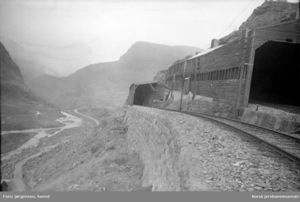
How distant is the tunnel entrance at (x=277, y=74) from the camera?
11.0 metres

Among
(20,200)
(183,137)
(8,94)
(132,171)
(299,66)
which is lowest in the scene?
(132,171)

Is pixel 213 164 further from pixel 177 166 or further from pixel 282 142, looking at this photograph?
pixel 282 142

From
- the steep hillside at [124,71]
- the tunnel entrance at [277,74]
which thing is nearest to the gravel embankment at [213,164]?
the tunnel entrance at [277,74]

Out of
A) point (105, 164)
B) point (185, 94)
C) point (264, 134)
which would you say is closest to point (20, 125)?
point (105, 164)

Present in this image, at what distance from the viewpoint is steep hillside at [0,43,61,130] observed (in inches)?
132

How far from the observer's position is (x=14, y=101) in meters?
3.65

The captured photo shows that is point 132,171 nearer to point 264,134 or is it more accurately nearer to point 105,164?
point 105,164

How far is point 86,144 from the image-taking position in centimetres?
1345

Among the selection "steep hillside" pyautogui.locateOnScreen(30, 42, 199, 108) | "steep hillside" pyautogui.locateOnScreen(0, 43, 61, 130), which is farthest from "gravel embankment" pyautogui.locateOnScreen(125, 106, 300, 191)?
"steep hillside" pyautogui.locateOnScreen(30, 42, 199, 108)

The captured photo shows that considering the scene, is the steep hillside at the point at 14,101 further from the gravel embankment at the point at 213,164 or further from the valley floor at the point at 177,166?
the gravel embankment at the point at 213,164

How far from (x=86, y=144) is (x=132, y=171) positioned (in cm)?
746

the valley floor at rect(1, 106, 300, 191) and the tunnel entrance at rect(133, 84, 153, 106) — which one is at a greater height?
the tunnel entrance at rect(133, 84, 153, 106)

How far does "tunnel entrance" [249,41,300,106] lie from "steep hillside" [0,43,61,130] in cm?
1214

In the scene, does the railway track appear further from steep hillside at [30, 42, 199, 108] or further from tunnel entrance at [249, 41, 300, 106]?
steep hillside at [30, 42, 199, 108]
